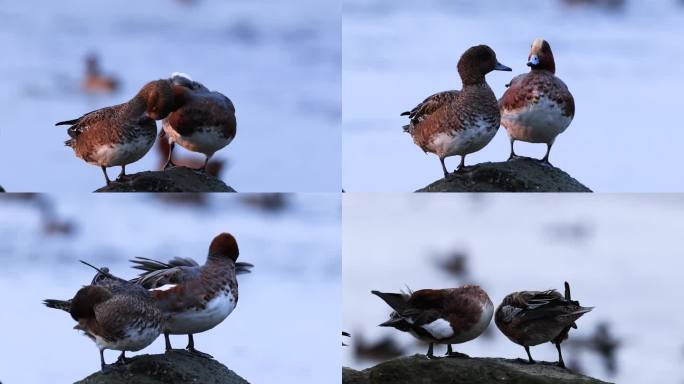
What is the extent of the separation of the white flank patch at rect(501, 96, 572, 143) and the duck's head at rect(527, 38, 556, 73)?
0.41m

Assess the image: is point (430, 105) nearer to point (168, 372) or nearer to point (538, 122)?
point (538, 122)

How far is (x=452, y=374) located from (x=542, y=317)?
669 mm

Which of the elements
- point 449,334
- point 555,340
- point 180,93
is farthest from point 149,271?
point 555,340

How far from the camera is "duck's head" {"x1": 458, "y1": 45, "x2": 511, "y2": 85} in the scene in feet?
29.8

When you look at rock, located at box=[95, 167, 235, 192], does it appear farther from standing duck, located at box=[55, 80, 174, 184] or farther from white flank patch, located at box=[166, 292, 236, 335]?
white flank patch, located at box=[166, 292, 236, 335]

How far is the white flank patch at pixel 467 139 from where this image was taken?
346 inches

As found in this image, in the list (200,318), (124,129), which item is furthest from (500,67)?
(200,318)

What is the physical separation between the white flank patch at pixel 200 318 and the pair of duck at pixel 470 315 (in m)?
0.82

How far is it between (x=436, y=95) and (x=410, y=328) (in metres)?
1.60

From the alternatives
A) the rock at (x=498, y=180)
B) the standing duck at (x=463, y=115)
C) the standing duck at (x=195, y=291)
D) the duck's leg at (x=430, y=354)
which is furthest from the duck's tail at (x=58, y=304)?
the standing duck at (x=463, y=115)

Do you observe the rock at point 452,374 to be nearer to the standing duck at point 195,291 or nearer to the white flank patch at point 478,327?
the white flank patch at point 478,327

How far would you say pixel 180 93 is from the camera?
911cm

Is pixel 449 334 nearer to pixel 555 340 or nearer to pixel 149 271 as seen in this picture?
pixel 555 340

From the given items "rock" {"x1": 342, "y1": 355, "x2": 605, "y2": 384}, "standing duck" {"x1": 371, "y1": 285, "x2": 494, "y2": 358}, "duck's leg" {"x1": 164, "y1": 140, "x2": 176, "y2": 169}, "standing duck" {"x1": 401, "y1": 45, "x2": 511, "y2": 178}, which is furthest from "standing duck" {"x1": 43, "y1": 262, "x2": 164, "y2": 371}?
"standing duck" {"x1": 401, "y1": 45, "x2": 511, "y2": 178}
